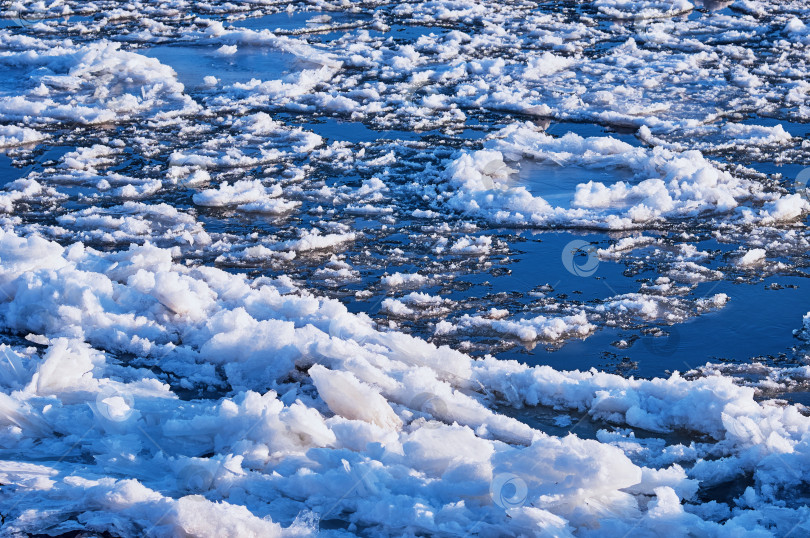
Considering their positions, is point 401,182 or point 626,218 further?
point 401,182

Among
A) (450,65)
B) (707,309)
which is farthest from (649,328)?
(450,65)

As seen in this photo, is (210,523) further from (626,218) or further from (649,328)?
(626,218)

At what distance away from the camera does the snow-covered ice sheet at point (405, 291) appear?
131 inches

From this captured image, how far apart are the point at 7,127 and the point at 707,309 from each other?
7008 mm

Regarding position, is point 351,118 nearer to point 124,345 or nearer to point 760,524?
point 124,345

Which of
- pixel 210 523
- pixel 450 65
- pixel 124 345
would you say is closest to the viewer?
pixel 210 523

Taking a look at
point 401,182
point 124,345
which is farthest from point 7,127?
point 124,345

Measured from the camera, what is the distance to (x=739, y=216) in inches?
260

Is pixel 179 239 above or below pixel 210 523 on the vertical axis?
below

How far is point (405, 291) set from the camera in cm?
564

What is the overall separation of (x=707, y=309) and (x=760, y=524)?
230 cm

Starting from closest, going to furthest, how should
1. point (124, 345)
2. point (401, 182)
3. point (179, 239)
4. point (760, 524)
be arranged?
point (760, 524) < point (124, 345) < point (179, 239) < point (401, 182)

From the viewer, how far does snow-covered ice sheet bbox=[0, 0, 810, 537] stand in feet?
10.9

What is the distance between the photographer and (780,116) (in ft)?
29.2
